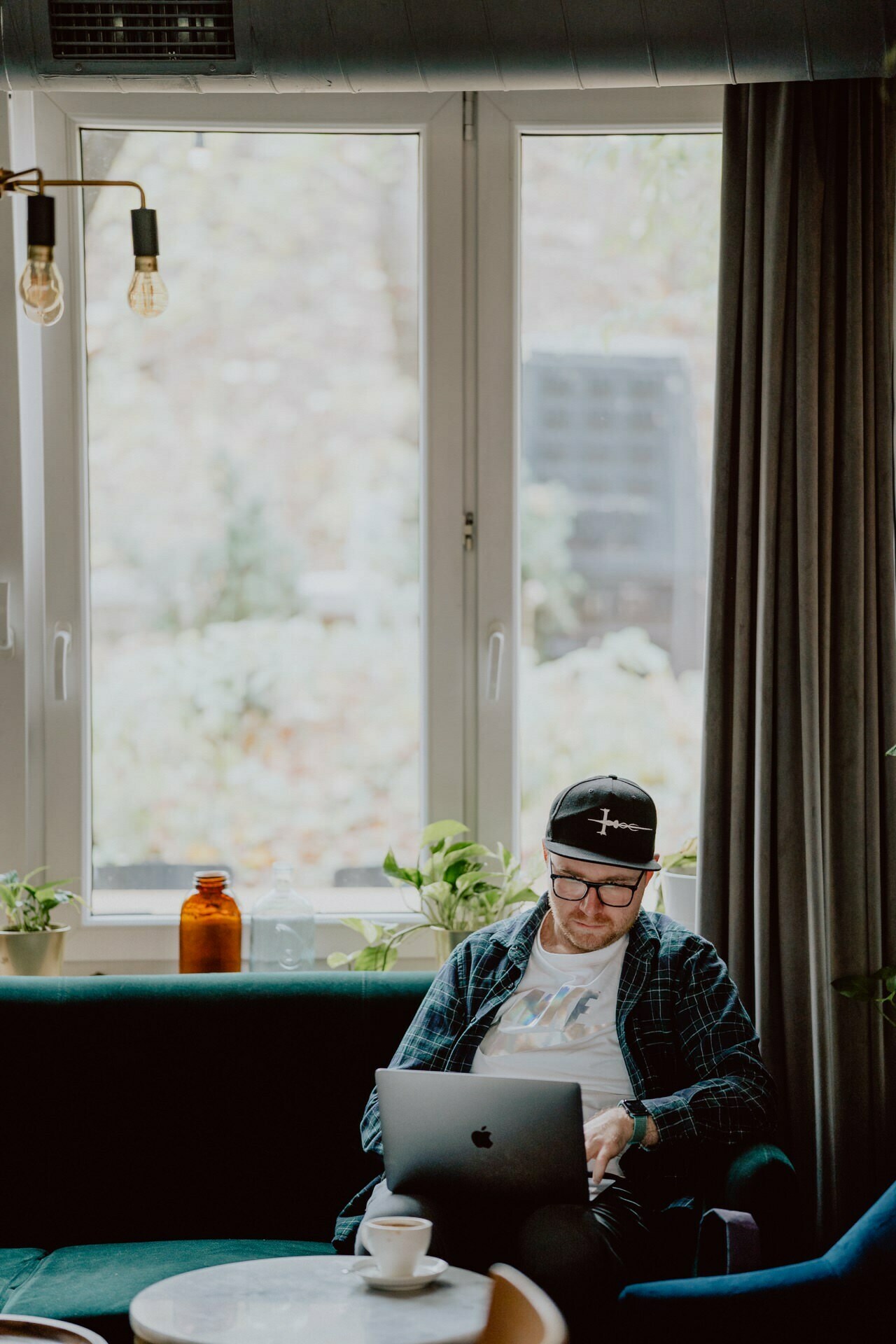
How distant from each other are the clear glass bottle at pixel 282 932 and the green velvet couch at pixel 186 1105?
15.9 inches

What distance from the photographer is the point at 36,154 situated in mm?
3121

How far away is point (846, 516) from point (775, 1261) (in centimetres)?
147

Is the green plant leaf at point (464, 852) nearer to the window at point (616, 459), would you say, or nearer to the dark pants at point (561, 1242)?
the window at point (616, 459)

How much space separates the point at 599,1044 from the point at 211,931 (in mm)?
993

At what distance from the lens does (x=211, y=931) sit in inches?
113

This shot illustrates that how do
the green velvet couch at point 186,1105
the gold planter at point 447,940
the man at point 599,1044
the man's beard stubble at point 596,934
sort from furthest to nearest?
1. the gold planter at point 447,940
2. the green velvet couch at point 186,1105
3. the man's beard stubble at point 596,934
4. the man at point 599,1044

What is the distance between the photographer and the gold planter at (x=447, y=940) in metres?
2.86

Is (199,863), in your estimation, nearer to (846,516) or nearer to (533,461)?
(533,461)

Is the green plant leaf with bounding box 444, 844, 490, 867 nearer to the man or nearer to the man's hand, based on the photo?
the man

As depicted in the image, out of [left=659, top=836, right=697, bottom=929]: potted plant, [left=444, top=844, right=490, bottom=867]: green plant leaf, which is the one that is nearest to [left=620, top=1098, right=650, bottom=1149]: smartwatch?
[left=659, top=836, right=697, bottom=929]: potted plant

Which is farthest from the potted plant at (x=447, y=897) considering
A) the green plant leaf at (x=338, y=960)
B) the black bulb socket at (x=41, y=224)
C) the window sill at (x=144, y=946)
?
the black bulb socket at (x=41, y=224)

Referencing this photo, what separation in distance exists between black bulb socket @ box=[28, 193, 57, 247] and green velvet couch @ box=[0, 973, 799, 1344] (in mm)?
1451

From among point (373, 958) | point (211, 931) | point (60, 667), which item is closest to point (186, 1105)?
point (211, 931)

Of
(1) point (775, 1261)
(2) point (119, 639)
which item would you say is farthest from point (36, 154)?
(1) point (775, 1261)
